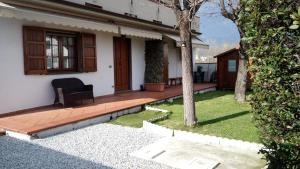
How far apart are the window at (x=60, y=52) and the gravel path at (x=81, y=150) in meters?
5.65

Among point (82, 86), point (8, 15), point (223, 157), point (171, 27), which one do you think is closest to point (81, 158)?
point (223, 157)

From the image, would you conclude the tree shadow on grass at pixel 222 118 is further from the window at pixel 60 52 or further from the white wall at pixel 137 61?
the white wall at pixel 137 61

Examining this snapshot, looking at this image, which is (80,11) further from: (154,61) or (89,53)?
(154,61)

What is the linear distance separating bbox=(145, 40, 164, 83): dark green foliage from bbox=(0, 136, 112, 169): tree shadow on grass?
13.9 m

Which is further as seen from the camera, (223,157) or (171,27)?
(171,27)

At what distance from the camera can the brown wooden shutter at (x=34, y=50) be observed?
14.0m

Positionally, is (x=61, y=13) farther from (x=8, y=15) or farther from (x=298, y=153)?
(x=298, y=153)

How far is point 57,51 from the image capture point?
16250 millimetres

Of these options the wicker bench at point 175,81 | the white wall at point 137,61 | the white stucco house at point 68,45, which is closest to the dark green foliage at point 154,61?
the white wall at point 137,61

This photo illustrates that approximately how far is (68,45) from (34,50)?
280cm

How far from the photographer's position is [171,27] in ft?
85.9

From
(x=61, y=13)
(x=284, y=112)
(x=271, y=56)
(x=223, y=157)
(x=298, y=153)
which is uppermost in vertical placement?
(x=61, y=13)

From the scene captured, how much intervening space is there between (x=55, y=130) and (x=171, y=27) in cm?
1717

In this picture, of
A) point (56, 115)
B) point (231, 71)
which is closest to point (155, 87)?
point (231, 71)
